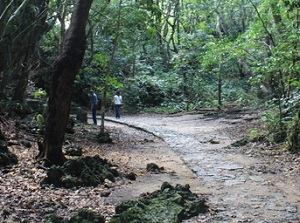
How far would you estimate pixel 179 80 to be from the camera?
30953 mm

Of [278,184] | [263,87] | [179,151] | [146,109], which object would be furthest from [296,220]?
[146,109]

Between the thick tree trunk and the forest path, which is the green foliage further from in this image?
the thick tree trunk

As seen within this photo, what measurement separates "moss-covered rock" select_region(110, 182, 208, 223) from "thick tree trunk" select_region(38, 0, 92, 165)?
2.86 m

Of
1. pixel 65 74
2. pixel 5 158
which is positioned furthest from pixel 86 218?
pixel 5 158

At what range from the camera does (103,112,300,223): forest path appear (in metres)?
5.80

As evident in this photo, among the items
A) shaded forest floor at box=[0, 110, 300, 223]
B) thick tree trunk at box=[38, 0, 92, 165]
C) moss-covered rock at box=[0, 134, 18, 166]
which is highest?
thick tree trunk at box=[38, 0, 92, 165]

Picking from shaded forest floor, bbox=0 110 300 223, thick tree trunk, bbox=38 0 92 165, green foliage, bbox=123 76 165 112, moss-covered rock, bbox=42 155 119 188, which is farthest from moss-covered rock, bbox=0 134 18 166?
green foliage, bbox=123 76 165 112

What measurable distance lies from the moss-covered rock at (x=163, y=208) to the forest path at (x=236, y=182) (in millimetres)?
253

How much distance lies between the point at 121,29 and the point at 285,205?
1005cm

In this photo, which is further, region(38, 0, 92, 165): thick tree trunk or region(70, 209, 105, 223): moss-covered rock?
region(38, 0, 92, 165): thick tree trunk

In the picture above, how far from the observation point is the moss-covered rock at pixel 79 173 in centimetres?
727

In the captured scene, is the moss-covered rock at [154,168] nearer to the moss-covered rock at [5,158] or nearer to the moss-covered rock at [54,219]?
the moss-covered rock at [5,158]

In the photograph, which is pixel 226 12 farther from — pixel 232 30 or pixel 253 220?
pixel 253 220

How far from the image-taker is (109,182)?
308 inches
